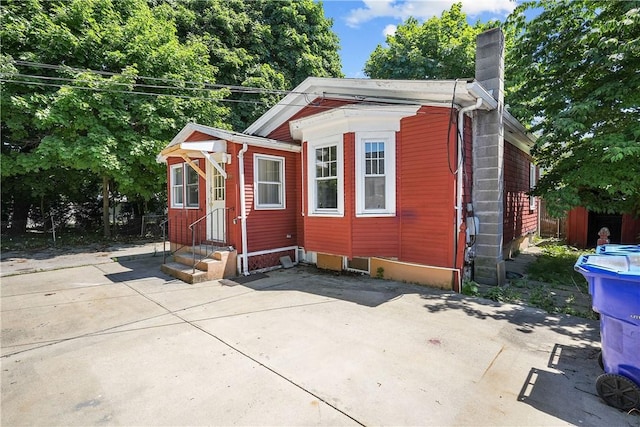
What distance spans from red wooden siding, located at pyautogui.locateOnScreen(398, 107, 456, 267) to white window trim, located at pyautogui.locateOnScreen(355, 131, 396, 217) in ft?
0.55

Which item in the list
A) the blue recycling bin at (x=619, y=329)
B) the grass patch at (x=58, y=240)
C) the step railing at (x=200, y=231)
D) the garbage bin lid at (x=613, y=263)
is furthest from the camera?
the grass patch at (x=58, y=240)

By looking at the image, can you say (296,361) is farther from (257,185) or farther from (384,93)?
(384,93)

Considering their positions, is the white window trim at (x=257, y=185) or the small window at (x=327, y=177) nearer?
the small window at (x=327, y=177)

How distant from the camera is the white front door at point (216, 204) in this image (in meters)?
8.37

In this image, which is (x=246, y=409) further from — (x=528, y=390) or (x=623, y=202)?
(x=623, y=202)

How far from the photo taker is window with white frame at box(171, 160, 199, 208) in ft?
31.2

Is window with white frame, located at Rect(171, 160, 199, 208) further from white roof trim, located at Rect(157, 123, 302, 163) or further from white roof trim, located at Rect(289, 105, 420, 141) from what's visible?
white roof trim, located at Rect(289, 105, 420, 141)

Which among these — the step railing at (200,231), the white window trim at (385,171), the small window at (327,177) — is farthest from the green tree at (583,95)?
the step railing at (200,231)

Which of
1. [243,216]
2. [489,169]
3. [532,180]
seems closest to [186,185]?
[243,216]

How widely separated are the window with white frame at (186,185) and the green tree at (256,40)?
791 cm

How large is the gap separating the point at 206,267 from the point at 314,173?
339 centimetres

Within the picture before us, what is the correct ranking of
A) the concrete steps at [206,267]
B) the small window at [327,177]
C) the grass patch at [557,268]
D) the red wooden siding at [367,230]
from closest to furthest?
the grass patch at [557,268]
the red wooden siding at [367,230]
the concrete steps at [206,267]
the small window at [327,177]

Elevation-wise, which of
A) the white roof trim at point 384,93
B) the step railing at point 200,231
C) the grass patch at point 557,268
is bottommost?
the grass patch at point 557,268

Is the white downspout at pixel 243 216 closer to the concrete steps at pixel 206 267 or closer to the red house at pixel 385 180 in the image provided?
the red house at pixel 385 180
